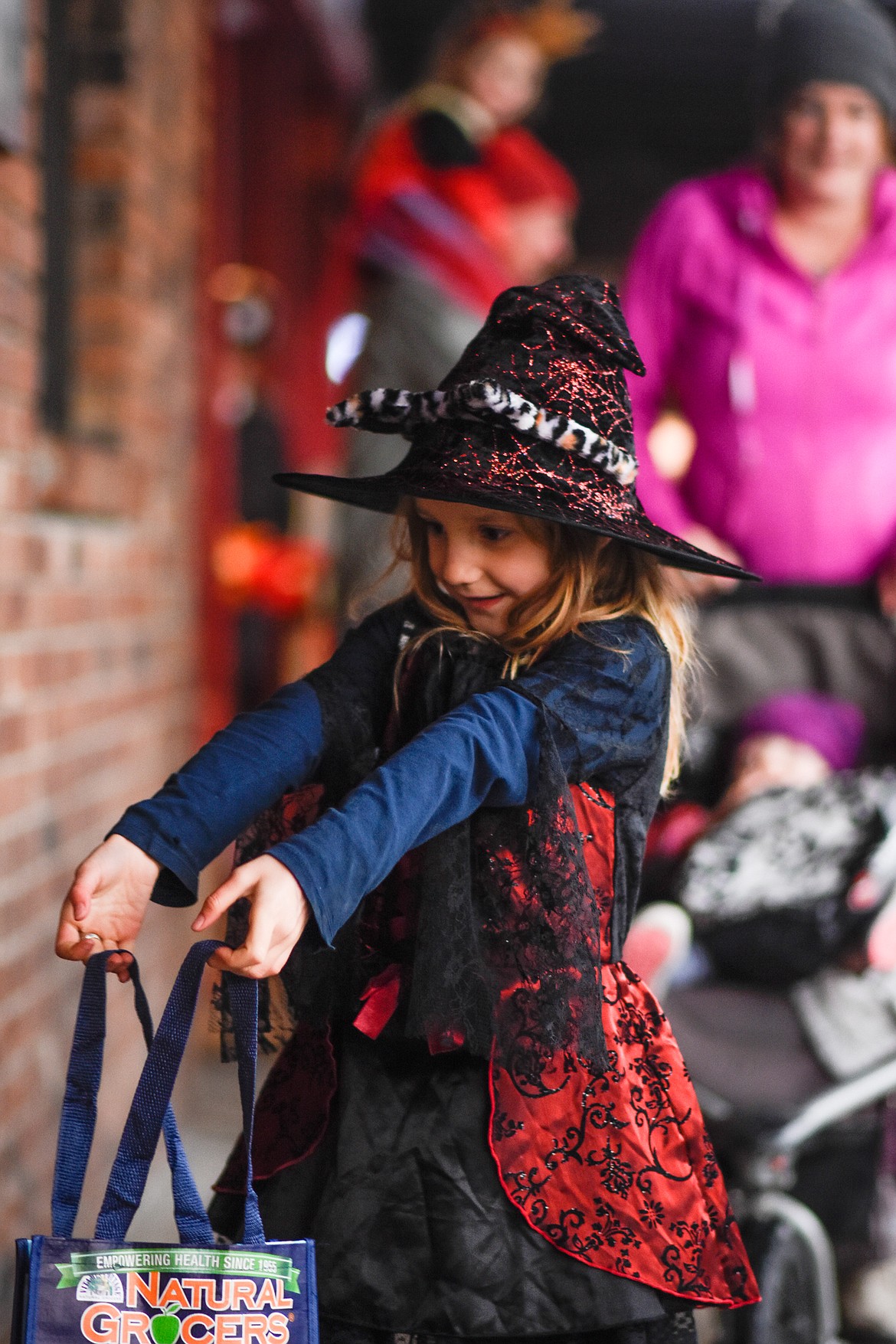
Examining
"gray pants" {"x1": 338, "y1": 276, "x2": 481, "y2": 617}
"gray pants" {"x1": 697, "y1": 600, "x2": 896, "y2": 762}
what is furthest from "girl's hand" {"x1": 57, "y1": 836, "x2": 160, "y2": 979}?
"gray pants" {"x1": 338, "y1": 276, "x2": 481, "y2": 617}

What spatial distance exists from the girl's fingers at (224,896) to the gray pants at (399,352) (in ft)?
6.36

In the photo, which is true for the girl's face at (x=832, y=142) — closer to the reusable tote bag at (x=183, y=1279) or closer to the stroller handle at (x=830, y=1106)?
the stroller handle at (x=830, y=1106)

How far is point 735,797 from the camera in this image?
2201 millimetres

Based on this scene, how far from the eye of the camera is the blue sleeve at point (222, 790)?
114 cm

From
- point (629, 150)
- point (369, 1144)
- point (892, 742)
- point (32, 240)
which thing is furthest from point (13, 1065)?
point (629, 150)

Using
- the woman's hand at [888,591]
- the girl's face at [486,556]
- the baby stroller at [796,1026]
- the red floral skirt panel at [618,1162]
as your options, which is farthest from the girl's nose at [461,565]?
the woman's hand at [888,591]

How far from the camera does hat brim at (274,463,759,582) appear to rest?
120 cm

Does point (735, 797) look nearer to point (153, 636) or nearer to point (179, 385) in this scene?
point (153, 636)

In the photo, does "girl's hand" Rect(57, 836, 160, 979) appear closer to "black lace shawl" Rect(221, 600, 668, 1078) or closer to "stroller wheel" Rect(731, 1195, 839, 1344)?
"black lace shawl" Rect(221, 600, 668, 1078)

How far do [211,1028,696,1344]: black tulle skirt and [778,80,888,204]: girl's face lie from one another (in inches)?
70.5

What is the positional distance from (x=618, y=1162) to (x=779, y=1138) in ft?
2.41
